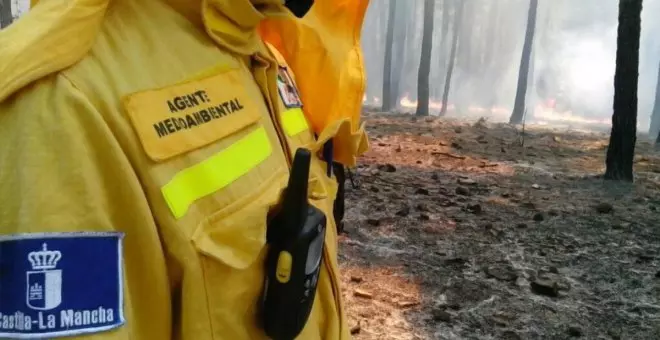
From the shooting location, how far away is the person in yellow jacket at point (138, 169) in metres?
0.73

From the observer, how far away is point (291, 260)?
101 centimetres

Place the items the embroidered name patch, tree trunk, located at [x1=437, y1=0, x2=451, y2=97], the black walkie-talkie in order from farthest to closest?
1. tree trunk, located at [x1=437, y1=0, x2=451, y2=97]
2. the black walkie-talkie
3. the embroidered name patch

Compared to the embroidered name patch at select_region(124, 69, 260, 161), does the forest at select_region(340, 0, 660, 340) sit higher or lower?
lower

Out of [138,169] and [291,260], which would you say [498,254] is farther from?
[138,169]

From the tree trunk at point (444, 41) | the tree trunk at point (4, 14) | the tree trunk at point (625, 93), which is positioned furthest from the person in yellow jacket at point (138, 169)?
the tree trunk at point (444, 41)

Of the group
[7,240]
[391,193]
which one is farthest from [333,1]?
[391,193]

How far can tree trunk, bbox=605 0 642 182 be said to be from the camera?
23.9 feet

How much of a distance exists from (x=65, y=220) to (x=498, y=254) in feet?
13.4

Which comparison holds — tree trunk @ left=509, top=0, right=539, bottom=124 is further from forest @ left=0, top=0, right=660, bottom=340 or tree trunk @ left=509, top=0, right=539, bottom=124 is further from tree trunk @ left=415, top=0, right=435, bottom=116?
forest @ left=0, top=0, right=660, bottom=340

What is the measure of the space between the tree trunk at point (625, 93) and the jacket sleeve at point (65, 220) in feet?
24.8

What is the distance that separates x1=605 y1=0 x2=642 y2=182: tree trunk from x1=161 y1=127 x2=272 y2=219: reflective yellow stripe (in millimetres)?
7252

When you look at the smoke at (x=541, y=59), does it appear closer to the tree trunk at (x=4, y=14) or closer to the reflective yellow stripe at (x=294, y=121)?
the tree trunk at (x=4, y=14)

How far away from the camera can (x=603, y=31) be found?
45.9 m

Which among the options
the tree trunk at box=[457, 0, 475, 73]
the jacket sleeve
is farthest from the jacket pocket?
the tree trunk at box=[457, 0, 475, 73]
